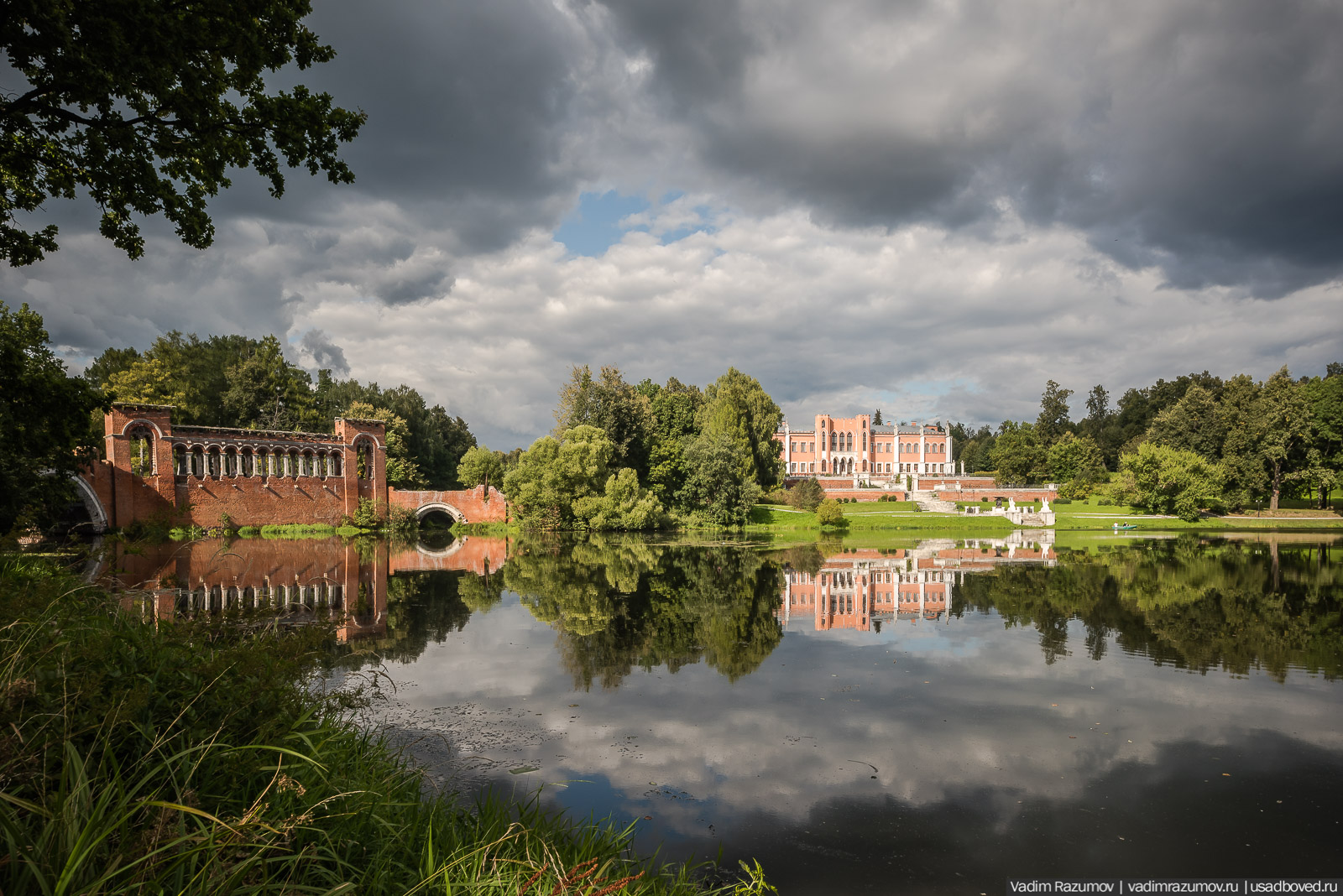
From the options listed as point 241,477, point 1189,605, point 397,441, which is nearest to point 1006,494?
point 1189,605

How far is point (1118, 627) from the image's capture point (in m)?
14.0

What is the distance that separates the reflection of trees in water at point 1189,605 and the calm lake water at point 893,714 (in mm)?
125

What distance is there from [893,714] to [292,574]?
68.0 feet

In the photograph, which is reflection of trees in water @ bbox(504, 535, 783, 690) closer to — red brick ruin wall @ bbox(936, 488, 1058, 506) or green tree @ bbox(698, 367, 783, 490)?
green tree @ bbox(698, 367, 783, 490)

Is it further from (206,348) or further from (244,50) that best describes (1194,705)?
Result: (206,348)

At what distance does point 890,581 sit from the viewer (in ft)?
69.4

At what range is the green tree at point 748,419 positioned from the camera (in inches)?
1924

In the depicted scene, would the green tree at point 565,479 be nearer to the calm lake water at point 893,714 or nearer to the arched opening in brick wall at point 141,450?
the arched opening in brick wall at point 141,450

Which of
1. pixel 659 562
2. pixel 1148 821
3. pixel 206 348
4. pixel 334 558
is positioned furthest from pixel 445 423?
pixel 1148 821

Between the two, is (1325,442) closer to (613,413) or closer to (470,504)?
(613,413)

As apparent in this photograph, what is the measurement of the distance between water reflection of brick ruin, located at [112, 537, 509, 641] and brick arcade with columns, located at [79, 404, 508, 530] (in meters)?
4.47

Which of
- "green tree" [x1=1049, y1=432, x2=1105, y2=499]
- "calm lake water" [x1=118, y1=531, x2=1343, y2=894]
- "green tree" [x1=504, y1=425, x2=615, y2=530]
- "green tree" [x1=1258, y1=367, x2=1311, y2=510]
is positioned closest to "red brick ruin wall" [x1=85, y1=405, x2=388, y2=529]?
"green tree" [x1=504, y1=425, x2=615, y2=530]

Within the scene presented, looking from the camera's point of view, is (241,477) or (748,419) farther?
(748,419)

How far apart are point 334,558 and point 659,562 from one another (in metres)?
13.6
